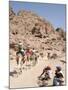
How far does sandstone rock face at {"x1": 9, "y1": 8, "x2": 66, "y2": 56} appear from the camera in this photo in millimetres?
2402

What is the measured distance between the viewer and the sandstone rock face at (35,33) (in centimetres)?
240

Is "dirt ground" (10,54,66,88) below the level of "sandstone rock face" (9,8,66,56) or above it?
below

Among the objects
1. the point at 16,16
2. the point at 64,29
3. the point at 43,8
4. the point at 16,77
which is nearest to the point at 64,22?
the point at 64,29

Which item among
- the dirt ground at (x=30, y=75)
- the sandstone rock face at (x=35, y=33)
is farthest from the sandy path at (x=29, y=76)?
the sandstone rock face at (x=35, y=33)

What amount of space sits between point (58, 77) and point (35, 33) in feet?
1.68

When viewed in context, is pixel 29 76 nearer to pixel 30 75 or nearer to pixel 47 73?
pixel 30 75

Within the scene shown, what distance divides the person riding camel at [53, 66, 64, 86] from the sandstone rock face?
0.16 meters

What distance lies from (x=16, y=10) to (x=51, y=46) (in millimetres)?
510

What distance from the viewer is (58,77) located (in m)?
2.53

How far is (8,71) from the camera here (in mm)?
2377

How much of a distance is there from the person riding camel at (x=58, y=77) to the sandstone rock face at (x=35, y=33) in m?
0.16

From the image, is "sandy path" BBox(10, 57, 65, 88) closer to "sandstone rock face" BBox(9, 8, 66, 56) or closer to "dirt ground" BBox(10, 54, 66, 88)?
"dirt ground" BBox(10, 54, 66, 88)

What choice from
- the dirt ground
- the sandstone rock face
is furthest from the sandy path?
the sandstone rock face

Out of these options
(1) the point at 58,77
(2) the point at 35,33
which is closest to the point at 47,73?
(1) the point at 58,77
